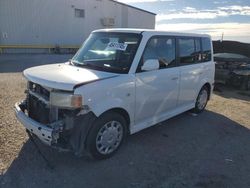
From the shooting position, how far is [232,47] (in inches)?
529

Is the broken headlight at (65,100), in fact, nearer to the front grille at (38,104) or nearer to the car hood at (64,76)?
the car hood at (64,76)

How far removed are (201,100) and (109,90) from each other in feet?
11.5

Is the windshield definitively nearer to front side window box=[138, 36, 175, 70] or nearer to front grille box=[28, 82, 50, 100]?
front side window box=[138, 36, 175, 70]

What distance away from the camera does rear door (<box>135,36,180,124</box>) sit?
4.87 m

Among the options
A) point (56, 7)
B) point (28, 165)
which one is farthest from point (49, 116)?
point (56, 7)

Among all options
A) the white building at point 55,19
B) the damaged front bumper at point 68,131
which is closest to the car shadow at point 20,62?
the white building at point 55,19

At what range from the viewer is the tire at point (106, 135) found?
420cm

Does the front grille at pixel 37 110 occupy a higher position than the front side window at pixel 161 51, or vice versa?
the front side window at pixel 161 51

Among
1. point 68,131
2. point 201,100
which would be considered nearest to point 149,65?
point 68,131

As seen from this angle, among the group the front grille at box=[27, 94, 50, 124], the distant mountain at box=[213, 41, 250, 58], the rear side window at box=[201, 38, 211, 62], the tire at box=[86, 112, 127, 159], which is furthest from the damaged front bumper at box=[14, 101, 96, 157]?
the distant mountain at box=[213, 41, 250, 58]

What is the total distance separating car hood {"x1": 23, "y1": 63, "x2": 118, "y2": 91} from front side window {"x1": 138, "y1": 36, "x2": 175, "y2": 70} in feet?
2.70

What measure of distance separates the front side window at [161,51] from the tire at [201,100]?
1700 mm

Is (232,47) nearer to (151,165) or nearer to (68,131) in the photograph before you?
(151,165)

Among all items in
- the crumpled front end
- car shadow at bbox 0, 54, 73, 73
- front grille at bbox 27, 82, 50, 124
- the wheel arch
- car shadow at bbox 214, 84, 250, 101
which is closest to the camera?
the crumpled front end
